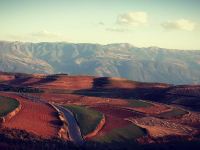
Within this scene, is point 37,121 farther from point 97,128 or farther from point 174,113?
point 174,113

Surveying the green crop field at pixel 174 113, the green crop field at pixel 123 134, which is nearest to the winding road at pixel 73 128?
the green crop field at pixel 123 134

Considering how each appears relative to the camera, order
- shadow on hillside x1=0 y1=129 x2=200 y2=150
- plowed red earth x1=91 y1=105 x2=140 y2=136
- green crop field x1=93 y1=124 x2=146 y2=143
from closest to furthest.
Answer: shadow on hillside x1=0 y1=129 x2=200 y2=150, green crop field x1=93 y1=124 x2=146 y2=143, plowed red earth x1=91 y1=105 x2=140 y2=136

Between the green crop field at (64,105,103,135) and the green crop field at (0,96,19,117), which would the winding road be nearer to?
the green crop field at (64,105,103,135)

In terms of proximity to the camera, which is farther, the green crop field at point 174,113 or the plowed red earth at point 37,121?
the green crop field at point 174,113

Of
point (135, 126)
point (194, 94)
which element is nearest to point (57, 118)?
point (135, 126)

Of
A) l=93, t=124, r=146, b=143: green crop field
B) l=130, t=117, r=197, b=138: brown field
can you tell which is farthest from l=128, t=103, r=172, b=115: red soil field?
l=93, t=124, r=146, b=143: green crop field

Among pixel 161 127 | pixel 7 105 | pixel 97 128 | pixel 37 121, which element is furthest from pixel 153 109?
pixel 37 121

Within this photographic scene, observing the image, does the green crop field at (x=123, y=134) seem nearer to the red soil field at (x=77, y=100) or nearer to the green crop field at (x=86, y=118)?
the green crop field at (x=86, y=118)
